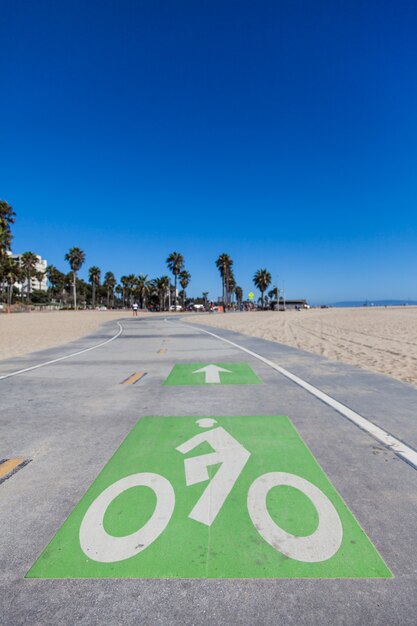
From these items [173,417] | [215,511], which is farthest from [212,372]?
[215,511]

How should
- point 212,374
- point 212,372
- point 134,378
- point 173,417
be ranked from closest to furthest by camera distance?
point 173,417 → point 134,378 → point 212,374 → point 212,372

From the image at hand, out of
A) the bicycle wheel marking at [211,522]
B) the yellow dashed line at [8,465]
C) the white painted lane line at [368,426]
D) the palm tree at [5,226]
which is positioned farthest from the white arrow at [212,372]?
the palm tree at [5,226]

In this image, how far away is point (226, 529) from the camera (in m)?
3.05

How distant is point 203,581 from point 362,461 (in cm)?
248

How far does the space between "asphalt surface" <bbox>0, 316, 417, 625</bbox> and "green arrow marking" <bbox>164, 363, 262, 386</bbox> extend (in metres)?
0.35

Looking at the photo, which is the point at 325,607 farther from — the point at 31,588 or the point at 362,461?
the point at 362,461

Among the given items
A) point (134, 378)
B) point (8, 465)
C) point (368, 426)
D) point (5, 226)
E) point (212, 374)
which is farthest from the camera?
point (5, 226)

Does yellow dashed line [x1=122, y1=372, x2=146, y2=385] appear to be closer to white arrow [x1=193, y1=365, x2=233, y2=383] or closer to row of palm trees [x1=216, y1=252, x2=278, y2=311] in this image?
white arrow [x1=193, y1=365, x2=233, y2=383]

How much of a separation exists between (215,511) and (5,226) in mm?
67209

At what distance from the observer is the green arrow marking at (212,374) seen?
9.05 m

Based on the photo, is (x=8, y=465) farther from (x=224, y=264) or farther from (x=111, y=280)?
(x=111, y=280)

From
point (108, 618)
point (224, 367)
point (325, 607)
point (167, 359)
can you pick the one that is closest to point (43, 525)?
point (108, 618)

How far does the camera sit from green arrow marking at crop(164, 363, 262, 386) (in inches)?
356

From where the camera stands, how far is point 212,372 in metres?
10.4
